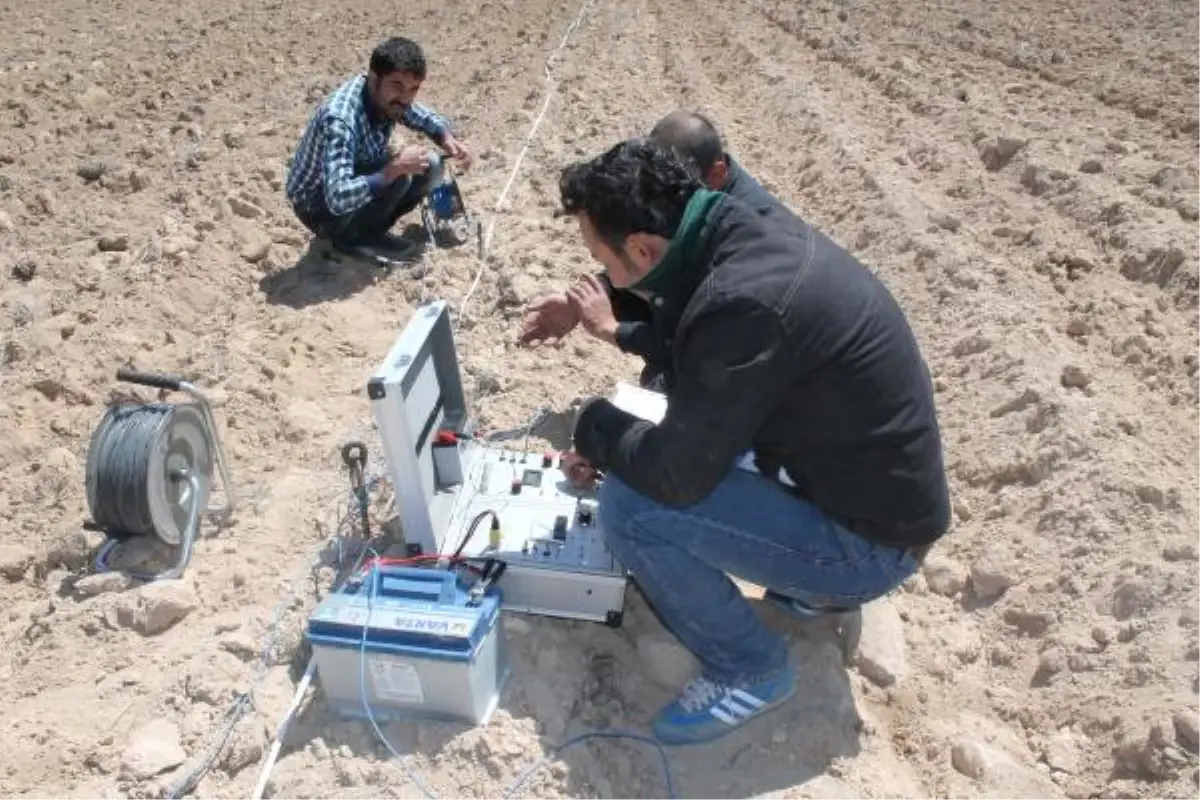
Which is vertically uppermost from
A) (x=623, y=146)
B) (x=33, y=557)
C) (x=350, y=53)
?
(x=623, y=146)

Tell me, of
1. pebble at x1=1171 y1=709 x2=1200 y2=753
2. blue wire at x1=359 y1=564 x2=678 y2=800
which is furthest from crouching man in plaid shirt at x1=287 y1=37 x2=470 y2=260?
pebble at x1=1171 y1=709 x2=1200 y2=753

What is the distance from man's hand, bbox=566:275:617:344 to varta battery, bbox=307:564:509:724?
0.96 m

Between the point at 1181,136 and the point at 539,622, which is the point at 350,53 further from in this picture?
the point at 539,622

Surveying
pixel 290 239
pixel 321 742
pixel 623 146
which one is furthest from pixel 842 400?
pixel 290 239

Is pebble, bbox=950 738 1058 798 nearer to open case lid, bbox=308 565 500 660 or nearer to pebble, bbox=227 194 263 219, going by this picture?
open case lid, bbox=308 565 500 660

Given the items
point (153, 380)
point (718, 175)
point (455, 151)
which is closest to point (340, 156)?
point (455, 151)

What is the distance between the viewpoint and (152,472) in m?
3.70

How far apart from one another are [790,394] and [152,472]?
2177 millimetres

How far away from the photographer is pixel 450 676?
302 cm


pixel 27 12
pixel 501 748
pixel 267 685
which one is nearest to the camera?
pixel 501 748

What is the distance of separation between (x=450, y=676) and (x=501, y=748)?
283 millimetres

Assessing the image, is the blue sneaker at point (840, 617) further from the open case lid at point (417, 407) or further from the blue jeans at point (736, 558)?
the open case lid at point (417, 407)

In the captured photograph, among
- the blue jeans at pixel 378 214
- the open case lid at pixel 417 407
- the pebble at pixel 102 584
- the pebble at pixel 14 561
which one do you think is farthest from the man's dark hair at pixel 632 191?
the blue jeans at pixel 378 214

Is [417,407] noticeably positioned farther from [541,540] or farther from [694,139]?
[694,139]
